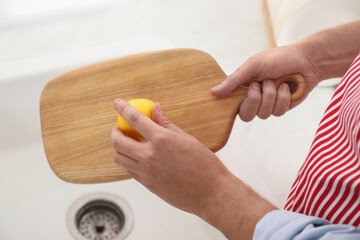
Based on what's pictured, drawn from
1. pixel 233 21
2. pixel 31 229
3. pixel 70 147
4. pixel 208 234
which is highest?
pixel 233 21

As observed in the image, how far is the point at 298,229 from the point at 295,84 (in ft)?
0.95

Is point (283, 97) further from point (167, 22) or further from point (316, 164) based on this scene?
point (167, 22)

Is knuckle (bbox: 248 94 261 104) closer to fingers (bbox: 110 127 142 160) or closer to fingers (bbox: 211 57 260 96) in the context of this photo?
fingers (bbox: 211 57 260 96)

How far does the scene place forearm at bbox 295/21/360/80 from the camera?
60 centimetres

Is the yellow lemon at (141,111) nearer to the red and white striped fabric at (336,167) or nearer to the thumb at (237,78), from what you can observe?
the thumb at (237,78)

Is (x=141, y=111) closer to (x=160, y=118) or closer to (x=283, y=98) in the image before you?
(x=160, y=118)

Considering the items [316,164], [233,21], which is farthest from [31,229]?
[233,21]

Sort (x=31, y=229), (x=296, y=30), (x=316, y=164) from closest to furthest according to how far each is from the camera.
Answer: (x=316, y=164), (x=31, y=229), (x=296, y=30)

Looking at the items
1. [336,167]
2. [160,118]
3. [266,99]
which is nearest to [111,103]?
[160,118]

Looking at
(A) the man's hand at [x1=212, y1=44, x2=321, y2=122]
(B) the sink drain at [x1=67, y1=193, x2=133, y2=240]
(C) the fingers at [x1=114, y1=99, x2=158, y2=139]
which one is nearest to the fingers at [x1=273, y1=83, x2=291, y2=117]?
(A) the man's hand at [x1=212, y1=44, x2=321, y2=122]

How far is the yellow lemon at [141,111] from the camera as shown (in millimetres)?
547

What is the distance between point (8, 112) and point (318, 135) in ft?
1.87

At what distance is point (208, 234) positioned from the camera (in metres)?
0.74

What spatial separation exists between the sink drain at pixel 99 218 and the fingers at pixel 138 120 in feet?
1.02
